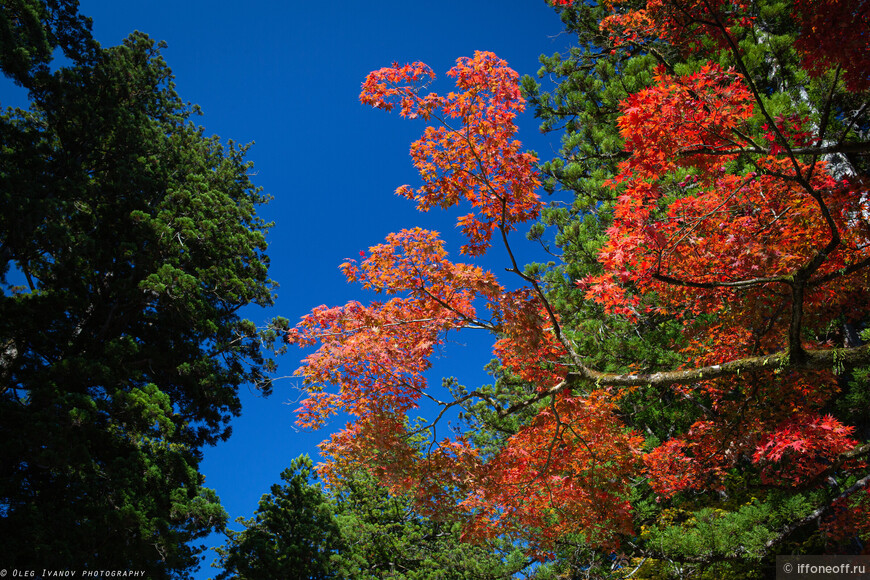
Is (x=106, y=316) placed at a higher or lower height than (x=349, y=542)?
higher

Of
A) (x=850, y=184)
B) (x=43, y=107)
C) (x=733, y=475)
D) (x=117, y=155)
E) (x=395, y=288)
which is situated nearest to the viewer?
(x=850, y=184)

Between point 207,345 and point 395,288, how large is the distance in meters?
6.68

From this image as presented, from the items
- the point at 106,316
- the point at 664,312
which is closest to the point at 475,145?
the point at 664,312

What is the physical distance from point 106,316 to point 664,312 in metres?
10.2

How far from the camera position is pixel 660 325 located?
916 cm

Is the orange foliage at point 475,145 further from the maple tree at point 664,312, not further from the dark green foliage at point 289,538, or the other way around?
the dark green foliage at point 289,538

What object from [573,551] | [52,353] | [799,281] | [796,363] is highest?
[52,353]

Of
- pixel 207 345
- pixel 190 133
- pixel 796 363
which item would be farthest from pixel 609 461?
pixel 190 133

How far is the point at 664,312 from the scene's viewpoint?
5930 millimetres

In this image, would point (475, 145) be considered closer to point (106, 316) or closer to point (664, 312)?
point (664, 312)

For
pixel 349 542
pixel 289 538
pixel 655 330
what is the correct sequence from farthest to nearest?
pixel 349 542, pixel 289 538, pixel 655 330

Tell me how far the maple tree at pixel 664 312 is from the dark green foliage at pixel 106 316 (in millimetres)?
4271

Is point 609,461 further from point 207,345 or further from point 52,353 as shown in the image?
point 52,353

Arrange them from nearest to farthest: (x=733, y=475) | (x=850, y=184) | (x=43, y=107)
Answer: (x=850, y=184)
(x=733, y=475)
(x=43, y=107)
